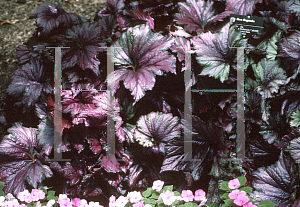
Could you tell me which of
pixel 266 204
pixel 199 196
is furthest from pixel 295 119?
pixel 199 196

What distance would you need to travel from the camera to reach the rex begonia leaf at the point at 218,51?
161 centimetres

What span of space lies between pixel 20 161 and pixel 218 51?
1.36 meters

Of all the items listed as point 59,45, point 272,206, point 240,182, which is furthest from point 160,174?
point 59,45

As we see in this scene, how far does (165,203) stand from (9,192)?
0.90m

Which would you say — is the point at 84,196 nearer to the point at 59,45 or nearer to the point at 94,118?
the point at 94,118

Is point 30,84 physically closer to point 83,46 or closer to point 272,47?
point 83,46

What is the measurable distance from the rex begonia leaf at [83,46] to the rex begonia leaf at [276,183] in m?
1.08

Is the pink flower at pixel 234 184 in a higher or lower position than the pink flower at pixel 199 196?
higher

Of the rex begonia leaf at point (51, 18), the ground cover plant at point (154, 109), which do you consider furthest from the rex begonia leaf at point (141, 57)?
the rex begonia leaf at point (51, 18)

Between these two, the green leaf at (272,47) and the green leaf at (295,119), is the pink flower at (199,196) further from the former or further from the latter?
the green leaf at (272,47)

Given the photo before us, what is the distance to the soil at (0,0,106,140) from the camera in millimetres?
2316

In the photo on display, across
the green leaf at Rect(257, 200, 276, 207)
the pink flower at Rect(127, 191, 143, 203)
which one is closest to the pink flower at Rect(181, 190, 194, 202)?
the pink flower at Rect(127, 191, 143, 203)

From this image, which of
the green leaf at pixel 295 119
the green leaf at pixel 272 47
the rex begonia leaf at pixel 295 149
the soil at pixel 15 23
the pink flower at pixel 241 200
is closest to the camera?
the pink flower at pixel 241 200

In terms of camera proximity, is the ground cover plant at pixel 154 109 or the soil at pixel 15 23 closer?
the ground cover plant at pixel 154 109
